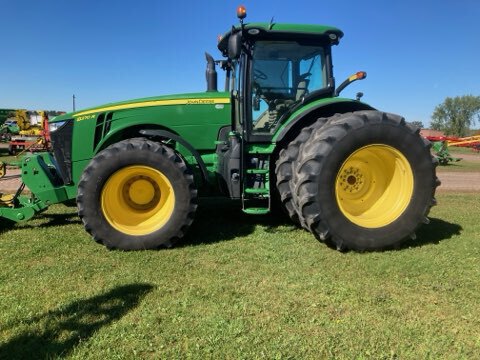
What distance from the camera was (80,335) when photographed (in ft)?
9.74

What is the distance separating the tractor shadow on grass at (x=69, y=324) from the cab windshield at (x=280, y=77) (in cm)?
273

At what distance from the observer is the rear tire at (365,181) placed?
15.3 ft

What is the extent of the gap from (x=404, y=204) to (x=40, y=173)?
4568 millimetres

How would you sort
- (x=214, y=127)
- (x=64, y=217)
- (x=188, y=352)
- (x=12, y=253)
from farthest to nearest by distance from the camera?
(x=64, y=217) < (x=214, y=127) < (x=12, y=253) < (x=188, y=352)

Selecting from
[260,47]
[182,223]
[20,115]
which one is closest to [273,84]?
[260,47]

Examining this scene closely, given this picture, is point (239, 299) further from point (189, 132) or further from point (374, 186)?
point (189, 132)

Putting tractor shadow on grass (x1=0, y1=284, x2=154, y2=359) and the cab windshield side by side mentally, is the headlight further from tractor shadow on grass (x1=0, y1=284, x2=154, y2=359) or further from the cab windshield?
tractor shadow on grass (x1=0, y1=284, x2=154, y2=359)

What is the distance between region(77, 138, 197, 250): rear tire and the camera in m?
4.83

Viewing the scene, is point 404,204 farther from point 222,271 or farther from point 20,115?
point 20,115

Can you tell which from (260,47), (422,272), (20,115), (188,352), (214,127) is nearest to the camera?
(188,352)

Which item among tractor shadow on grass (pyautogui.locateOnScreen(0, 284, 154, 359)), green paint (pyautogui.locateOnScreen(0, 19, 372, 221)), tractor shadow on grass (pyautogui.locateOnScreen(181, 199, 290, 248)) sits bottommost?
tractor shadow on grass (pyautogui.locateOnScreen(0, 284, 154, 359))

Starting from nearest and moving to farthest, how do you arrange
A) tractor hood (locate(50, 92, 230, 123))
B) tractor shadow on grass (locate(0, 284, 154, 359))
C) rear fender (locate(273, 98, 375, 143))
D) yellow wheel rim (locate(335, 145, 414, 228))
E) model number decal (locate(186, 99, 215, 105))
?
1. tractor shadow on grass (locate(0, 284, 154, 359))
2. yellow wheel rim (locate(335, 145, 414, 228))
3. rear fender (locate(273, 98, 375, 143))
4. tractor hood (locate(50, 92, 230, 123))
5. model number decal (locate(186, 99, 215, 105))

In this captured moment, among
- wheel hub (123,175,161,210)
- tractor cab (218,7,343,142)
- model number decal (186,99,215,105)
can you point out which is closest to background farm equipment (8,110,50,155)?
model number decal (186,99,215,105)

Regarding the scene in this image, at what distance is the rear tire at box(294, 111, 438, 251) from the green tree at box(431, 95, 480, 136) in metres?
69.5
